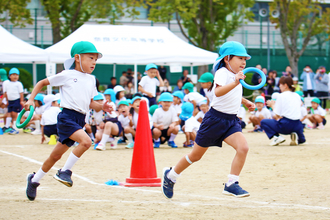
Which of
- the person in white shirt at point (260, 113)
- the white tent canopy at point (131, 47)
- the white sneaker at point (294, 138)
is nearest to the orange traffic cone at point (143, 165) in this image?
the white sneaker at point (294, 138)

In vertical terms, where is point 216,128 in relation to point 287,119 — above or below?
above

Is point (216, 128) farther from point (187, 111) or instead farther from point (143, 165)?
point (187, 111)

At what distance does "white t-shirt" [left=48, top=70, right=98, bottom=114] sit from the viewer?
5.07 meters

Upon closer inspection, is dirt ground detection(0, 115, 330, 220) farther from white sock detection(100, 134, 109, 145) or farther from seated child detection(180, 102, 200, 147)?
seated child detection(180, 102, 200, 147)

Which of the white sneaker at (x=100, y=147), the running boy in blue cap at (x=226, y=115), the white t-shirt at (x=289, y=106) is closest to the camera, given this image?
the running boy in blue cap at (x=226, y=115)

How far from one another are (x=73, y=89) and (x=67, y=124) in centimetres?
39

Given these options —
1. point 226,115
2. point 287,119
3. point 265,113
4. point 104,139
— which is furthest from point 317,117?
point 226,115

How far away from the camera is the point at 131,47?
50.5ft

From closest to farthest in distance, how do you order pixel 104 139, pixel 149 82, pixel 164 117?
1. pixel 104 139
2. pixel 164 117
3. pixel 149 82

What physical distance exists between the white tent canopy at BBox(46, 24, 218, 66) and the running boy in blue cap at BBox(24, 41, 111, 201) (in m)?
9.68

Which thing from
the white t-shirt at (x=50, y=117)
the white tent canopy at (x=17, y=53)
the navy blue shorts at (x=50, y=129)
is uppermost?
the white tent canopy at (x=17, y=53)

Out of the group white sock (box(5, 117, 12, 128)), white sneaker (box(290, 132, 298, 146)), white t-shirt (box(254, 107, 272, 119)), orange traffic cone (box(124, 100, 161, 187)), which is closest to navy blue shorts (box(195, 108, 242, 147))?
orange traffic cone (box(124, 100, 161, 187))

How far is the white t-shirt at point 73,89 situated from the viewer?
5074mm

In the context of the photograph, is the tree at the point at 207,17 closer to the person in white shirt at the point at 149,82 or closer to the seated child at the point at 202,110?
the person in white shirt at the point at 149,82
